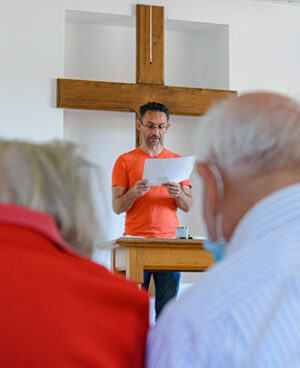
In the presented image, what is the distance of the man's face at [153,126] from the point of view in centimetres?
429

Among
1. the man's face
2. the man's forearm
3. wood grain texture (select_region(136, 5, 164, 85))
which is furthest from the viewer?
wood grain texture (select_region(136, 5, 164, 85))

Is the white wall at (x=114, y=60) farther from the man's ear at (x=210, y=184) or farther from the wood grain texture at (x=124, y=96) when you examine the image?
the man's ear at (x=210, y=184)

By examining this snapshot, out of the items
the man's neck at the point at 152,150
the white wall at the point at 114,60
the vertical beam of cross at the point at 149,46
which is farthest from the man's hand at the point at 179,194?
the vertical beam of cross at the point at 149,46

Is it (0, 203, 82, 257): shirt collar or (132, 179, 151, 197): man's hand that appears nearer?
(0, 203, 82, 257): shirt collar

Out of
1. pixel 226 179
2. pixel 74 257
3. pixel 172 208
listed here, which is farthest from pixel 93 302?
pixel 172 208

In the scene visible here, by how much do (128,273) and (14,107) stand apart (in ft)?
8.07

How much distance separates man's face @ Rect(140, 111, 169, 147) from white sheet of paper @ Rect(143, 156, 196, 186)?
0.45 metres

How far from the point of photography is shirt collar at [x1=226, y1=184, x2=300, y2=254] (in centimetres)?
→ 97

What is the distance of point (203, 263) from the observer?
361 centimetres

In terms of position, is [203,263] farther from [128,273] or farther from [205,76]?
[205,76]

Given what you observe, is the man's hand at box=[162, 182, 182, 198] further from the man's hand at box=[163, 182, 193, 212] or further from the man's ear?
the man's ear

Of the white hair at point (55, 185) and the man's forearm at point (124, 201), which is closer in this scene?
the white hair at point (55, 185)

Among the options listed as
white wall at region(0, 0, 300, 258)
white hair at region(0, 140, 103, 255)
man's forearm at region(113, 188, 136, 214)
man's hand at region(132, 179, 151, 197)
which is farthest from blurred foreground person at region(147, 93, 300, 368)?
white wall at region(0, 0, 300, 258)

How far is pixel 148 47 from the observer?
18.1 feet
